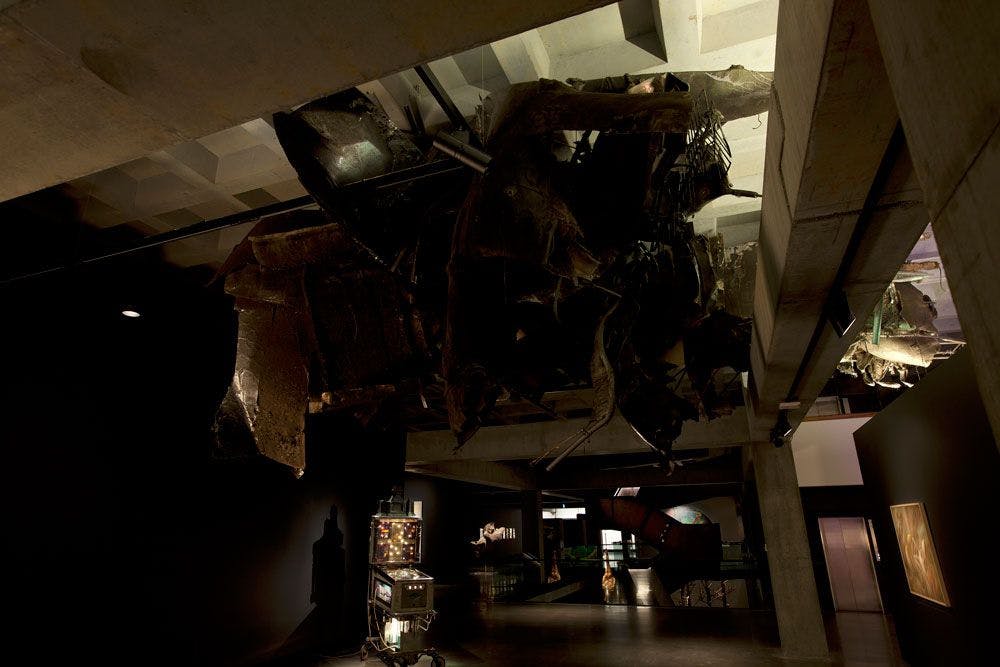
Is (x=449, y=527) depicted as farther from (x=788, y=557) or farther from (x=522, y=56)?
(x=522, y=56)

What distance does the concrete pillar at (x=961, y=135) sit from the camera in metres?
0.77

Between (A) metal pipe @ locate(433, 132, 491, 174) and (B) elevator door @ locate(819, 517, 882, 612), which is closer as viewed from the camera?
(A) metal pipe @ locate(433, 132, 491, 174)

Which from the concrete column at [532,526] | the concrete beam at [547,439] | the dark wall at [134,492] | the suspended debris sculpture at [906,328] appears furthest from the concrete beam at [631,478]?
the suspended debris sculpture at [906,328]

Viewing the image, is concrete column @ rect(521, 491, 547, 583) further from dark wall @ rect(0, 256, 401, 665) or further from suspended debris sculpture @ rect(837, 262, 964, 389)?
suspended debris sculpture @ rect(837, 262, 964, 389)

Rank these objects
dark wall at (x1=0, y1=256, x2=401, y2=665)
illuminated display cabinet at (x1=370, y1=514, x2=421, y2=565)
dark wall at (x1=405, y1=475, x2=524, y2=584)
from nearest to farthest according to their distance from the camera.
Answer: dark wall at (x1=0, y1=256, x2=401, y2=665)
illuminated display cabinet at (x1=370, y1=514, x2=421, y2=565)
dark wall at (x1=405, y1=475, x2=524, y2=584)

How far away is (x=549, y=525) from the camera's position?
25.6 meters

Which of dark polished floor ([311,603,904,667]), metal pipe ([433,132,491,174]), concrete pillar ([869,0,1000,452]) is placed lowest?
dark polished floor ([311,603,904,667])

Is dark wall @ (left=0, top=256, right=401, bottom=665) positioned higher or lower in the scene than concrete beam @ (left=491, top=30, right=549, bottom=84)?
lower

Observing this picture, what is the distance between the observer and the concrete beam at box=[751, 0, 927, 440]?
58.6 inches

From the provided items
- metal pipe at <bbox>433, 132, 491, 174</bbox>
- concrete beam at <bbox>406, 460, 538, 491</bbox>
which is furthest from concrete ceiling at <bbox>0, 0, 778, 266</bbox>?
concrete beam at <bbox>406, 460, 538, 491</bbox>

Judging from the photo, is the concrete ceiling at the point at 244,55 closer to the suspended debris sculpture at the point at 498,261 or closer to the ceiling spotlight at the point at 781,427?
the suspended debris sculpture at the point at 498,261

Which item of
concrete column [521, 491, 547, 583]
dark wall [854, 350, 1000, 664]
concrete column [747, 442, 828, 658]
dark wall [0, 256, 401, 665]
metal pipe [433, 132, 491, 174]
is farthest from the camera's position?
concrete column [521, 491, 547, 583]

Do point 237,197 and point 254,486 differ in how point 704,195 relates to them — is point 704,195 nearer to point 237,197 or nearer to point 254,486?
point 237,197

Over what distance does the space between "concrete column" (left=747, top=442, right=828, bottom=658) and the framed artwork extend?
195 centimetres
